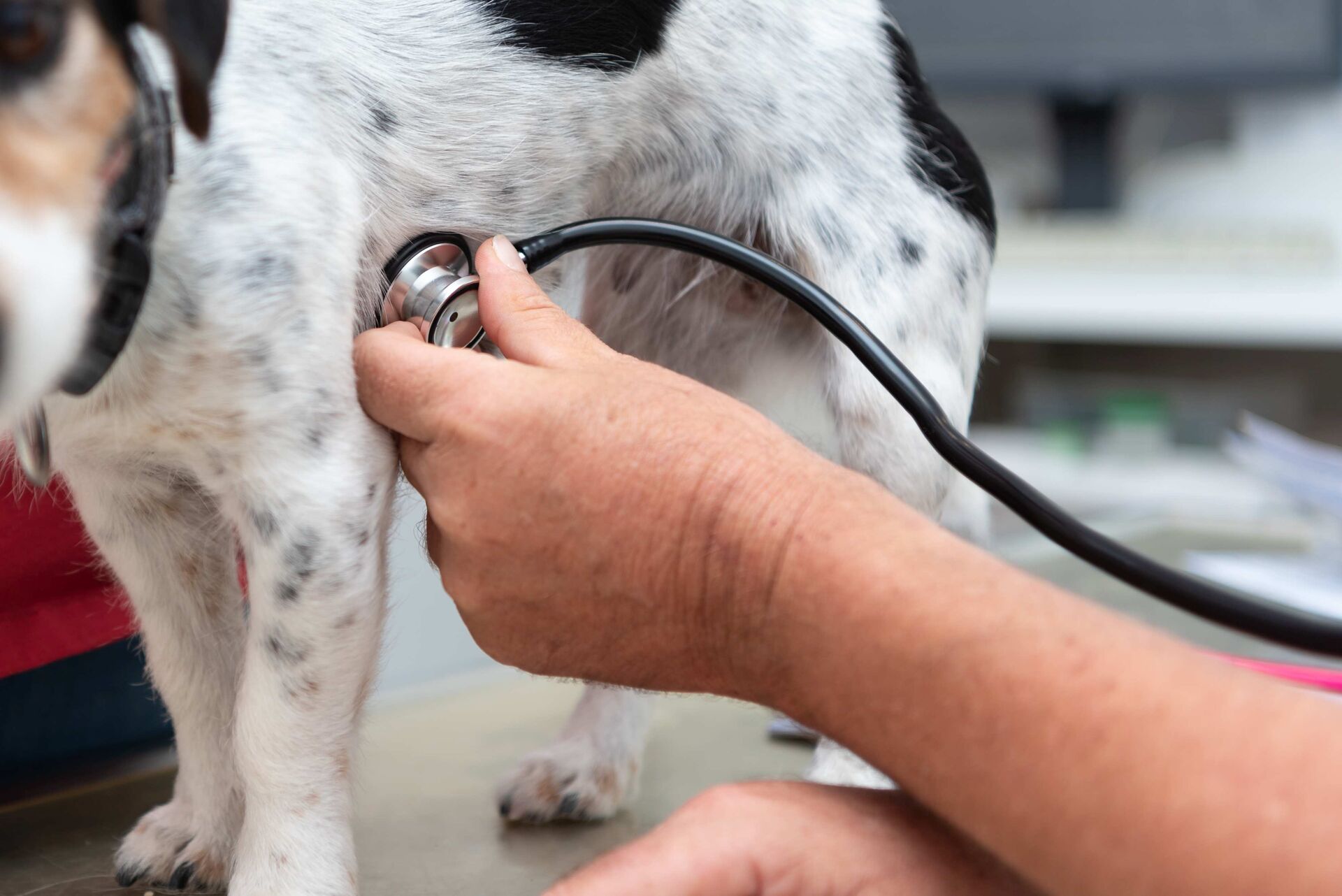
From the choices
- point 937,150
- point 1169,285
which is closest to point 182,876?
point 937,150

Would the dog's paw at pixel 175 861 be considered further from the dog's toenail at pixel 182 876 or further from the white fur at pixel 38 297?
the white fur at pixel 38 297

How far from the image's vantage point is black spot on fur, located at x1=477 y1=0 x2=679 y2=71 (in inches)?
27.0

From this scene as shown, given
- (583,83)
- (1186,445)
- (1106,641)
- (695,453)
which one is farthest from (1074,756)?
(1186,445)

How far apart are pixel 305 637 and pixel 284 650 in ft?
0.04

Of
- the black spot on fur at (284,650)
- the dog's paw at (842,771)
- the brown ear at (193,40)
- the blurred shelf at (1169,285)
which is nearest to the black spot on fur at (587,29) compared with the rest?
the brown ear at (193,40)

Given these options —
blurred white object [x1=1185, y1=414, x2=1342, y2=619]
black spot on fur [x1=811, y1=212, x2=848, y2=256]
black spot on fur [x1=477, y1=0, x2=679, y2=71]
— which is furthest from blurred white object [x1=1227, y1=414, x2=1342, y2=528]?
black spot on fur [x1=477, y1=0, x2=679, y2=71]

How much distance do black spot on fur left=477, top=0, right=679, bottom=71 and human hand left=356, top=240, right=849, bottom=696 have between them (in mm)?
178

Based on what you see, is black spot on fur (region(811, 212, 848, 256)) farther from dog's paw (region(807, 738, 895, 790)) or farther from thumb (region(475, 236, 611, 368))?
dog's paw (region(807, 738, 895, 790))

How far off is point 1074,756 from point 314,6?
0.48 meters

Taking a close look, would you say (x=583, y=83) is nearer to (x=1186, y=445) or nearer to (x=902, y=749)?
(x=902, y=749)

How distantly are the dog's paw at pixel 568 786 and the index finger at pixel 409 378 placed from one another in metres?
0.33

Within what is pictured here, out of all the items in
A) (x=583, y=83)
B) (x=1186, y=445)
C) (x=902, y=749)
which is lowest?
(x=1186, y=445)

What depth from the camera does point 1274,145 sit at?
255 centimetres

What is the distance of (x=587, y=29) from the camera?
0.70 metres
